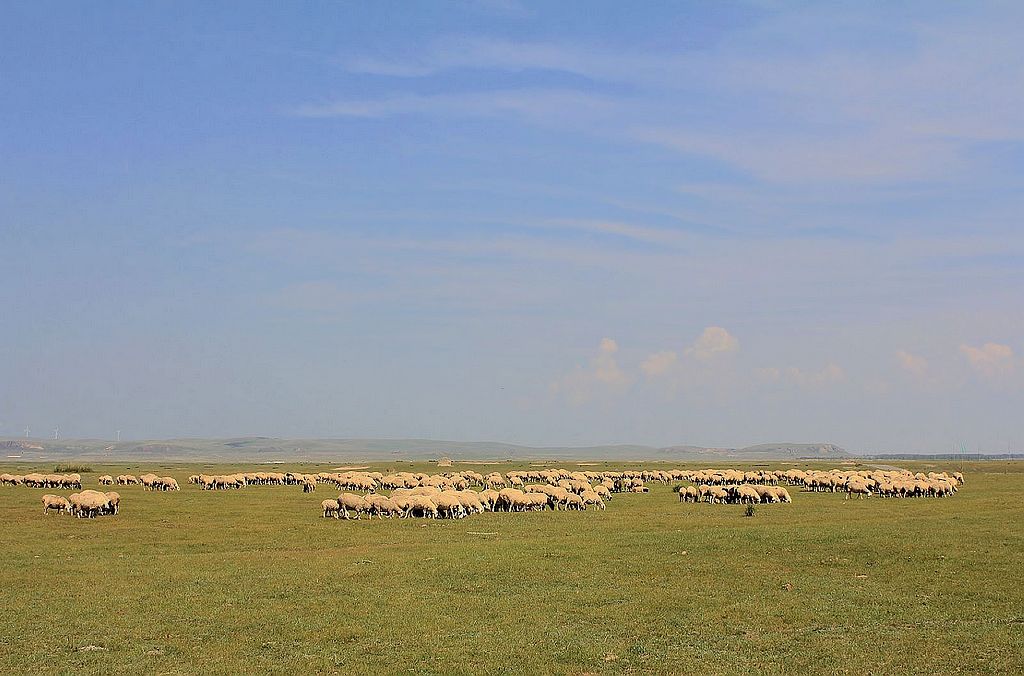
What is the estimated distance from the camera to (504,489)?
52.4 m

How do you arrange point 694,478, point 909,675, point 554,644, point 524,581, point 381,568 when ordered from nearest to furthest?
point 909,675
point 554,644
point 524,581
point 381,568
point 694,478

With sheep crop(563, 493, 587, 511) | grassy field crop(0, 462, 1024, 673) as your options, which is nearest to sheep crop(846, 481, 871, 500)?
sheep crop(563, 493, 587, 511)

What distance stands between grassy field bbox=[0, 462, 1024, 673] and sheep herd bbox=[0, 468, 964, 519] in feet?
23.4

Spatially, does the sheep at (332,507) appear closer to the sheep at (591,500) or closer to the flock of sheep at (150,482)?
the sheep at (591,500)

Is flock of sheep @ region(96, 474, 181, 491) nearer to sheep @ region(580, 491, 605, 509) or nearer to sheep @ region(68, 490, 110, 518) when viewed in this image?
sheep @ region(68, 490, 110, 518)

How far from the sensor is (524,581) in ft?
84.6

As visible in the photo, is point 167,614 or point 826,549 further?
point 826,549

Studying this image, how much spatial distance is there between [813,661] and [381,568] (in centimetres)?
1466

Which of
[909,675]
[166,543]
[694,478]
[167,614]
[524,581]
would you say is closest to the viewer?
[909,675]

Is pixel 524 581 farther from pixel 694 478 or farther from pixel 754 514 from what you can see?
pixel 694 478

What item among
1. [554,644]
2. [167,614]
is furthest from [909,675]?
[167,614]

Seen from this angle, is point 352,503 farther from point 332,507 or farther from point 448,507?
point 448,507

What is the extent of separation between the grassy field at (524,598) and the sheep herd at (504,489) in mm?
7128

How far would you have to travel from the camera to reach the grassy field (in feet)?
57.7
